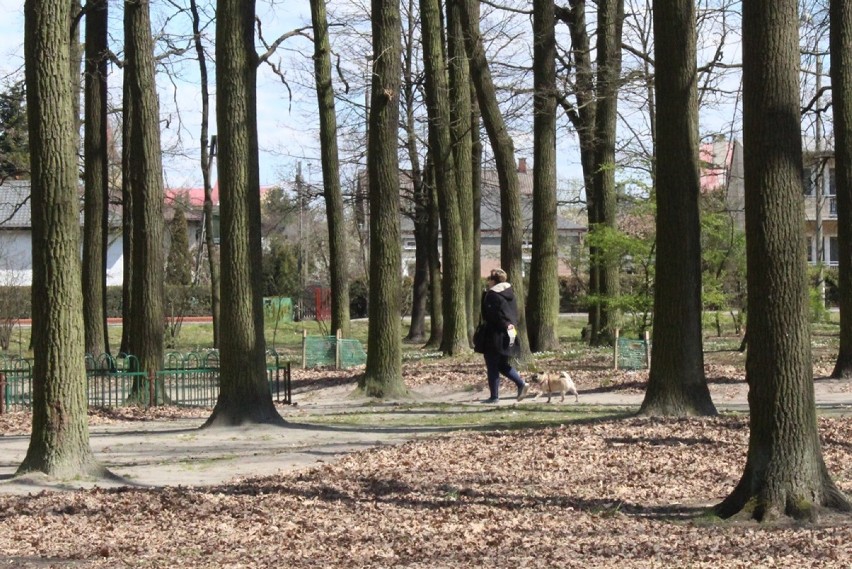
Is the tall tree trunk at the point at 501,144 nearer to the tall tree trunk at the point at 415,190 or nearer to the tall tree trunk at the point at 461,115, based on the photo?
the tall tree trunk at the point at 461,115

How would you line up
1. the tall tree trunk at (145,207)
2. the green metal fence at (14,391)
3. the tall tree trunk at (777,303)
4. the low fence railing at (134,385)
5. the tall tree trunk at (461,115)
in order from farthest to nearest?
1. the tall tree trunk at (461,115)
2. the tall tree trunk at (145,207)
3. the low fence railing at (134,385)
4. the green metal fence at (14,391)
5. the tall tree trunk at (777,303)

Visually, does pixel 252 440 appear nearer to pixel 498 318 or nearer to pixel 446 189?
pixel 498 318

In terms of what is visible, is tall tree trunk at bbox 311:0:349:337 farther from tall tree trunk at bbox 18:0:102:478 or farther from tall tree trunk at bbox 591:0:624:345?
tall tree trunk at bbox 18:0:102:478

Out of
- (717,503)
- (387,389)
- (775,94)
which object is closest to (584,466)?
(717,503)

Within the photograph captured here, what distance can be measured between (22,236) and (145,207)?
44492mm

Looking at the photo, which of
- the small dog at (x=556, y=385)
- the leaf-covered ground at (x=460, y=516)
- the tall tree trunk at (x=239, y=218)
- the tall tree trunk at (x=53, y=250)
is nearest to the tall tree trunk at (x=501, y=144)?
the small dog at (x=556, y=385)

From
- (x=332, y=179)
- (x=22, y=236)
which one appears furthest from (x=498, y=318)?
(x=22, y=236)

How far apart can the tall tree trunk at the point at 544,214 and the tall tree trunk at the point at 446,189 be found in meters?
1.60

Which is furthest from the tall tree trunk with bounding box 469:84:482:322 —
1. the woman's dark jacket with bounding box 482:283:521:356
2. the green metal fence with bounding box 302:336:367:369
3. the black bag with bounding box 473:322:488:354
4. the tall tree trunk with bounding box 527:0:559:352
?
the woman's dark jacket with bounding box 482:283:521:356

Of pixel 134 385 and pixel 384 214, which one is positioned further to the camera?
pixel 134 385

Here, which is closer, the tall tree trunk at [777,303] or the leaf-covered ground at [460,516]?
the leaf-covered ground at [460,516]

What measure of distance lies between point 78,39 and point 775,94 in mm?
21690

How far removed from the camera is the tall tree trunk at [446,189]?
25.8 metres

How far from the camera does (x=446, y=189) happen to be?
26.3m
